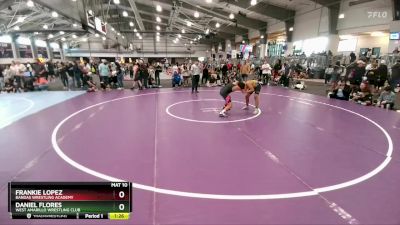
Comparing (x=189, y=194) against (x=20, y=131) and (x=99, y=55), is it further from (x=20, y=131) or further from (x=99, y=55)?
(x=99, y=55)

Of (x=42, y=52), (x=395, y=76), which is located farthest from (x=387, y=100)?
(x=42, y=52)

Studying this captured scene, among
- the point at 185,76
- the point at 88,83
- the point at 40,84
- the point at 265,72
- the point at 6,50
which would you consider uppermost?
the point at 6,50

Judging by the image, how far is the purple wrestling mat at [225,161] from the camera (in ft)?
11.3

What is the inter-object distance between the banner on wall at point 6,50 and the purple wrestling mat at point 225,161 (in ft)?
87.7

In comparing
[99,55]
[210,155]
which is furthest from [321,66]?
[99,55]

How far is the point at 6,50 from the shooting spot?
2997 cm

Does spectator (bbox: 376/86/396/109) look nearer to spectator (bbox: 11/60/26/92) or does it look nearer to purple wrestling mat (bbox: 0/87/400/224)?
purple wrestling mat (bbox: 0/87/400/224)

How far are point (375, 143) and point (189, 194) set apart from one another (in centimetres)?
484

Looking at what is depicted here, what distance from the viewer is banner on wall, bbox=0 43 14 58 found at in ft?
95.1

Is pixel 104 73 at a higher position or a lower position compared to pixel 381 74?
lower
